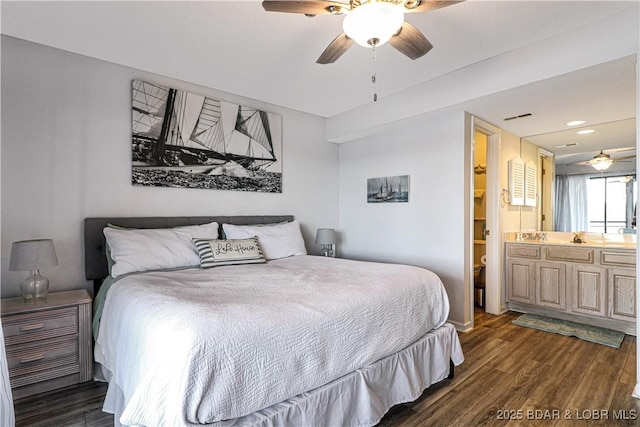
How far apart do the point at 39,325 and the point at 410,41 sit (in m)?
3.01

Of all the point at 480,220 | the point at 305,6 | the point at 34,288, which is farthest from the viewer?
the point at 480,220

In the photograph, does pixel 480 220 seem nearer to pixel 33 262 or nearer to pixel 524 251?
pixel 524 251

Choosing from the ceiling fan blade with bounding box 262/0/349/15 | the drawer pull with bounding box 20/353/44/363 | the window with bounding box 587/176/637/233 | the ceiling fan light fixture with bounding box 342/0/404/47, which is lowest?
the drawer pull with bounding box 20/353/44/363

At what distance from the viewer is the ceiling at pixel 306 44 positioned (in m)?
2.06

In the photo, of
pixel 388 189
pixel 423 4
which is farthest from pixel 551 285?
pixel 423 4

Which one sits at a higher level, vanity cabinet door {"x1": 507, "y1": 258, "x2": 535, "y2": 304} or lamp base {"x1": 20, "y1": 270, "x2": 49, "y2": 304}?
lamp base {"x1": 20, "y1": 270, "x2": 49, "y2": 304}

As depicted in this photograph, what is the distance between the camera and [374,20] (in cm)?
153

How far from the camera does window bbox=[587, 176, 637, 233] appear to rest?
10.4 ft

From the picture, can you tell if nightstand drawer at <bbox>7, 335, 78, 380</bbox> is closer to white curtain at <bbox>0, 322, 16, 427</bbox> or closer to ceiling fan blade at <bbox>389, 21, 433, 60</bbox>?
white curtain at <bbox>0, 322, 16, 427</bbox>

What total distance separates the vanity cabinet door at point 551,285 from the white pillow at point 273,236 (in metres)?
2.73

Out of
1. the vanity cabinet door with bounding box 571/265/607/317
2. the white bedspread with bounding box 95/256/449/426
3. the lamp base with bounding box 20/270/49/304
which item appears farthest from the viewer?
the vanity cabinet door with bounding box 571/265/607/317

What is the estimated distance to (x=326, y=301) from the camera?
169cm

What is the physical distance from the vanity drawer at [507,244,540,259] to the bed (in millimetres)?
2060

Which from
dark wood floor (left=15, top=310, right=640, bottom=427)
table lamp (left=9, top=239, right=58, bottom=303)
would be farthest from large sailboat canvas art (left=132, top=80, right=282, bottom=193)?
dark wood floor (left=15, top=310, right=640, bottom=427)
